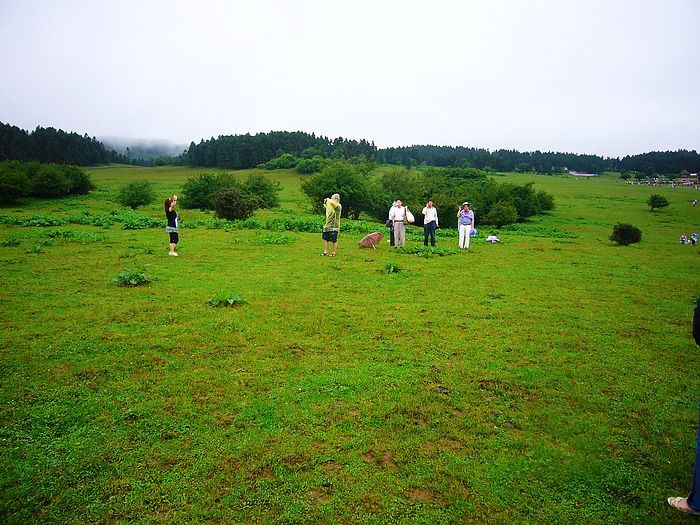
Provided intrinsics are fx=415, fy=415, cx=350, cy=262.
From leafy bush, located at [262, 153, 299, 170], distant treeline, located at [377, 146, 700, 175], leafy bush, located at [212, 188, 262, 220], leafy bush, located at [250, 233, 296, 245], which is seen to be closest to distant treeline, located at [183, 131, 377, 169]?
leafy bush, located at [262, 153, 299, 170]

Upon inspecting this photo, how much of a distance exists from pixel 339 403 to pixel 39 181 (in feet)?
182

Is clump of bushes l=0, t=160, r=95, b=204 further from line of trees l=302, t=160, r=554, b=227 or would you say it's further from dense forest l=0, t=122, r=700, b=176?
dense forest l=0, t=122, r=700, b=176

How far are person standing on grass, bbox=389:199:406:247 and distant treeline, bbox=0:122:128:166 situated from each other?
342 ft

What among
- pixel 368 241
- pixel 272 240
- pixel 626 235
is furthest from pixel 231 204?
pixel 626 235

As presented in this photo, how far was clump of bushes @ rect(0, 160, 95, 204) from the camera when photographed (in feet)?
135

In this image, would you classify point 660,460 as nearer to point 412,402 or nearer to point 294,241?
point 412,402

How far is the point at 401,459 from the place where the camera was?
4613 millimetres

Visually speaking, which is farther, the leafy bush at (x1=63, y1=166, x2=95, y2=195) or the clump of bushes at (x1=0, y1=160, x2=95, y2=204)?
the leafy bush at (x1=63, y1=166, x2=95, y2=195)

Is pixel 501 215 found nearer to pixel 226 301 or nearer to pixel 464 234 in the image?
pixel 464 234

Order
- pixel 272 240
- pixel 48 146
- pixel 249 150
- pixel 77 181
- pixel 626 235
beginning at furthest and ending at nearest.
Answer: pixel 249 150 → pixel 48 146 → pixel 77 181 → pixel 626 235 → pixel 272 240

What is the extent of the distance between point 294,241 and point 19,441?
1675 cm

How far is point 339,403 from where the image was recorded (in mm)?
5668

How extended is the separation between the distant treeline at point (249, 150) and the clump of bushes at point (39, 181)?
7022 centimetres

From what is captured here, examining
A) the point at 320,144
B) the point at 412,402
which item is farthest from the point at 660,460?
the point at 320,144
